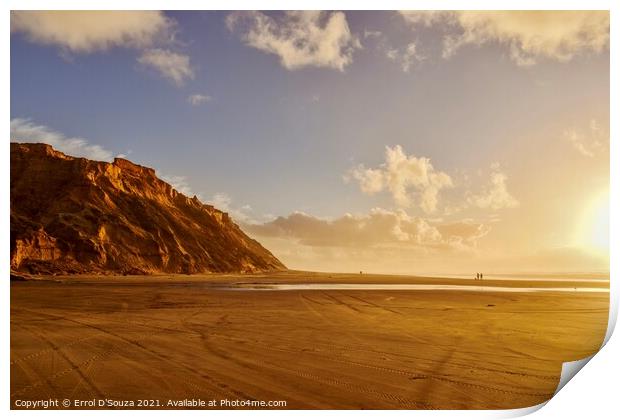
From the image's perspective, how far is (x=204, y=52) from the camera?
26.1 feet

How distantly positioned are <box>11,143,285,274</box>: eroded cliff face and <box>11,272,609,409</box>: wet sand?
37.3ft

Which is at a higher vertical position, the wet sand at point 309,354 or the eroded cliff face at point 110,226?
the eroded cliff face at point 110,226

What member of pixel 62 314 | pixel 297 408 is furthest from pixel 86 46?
pixel 297 408

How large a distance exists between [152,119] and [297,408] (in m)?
5.78

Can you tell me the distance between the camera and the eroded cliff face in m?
25.8

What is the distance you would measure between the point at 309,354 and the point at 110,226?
3257 cm

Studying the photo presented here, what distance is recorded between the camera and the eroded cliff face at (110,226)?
84.5 feet

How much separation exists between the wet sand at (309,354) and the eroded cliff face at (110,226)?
447 inches

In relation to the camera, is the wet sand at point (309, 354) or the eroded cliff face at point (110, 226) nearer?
the wet sand at point (309, 354)

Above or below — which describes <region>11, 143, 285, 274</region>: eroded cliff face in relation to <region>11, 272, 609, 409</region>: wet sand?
above

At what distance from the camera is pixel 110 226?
3528cm

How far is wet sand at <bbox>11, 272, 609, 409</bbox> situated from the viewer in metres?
5.38

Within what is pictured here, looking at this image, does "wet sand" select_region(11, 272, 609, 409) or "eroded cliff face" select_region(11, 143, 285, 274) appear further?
"eroded cliff face" select_region(11, 143, 285, 274)

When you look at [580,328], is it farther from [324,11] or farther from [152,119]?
[152,119]
